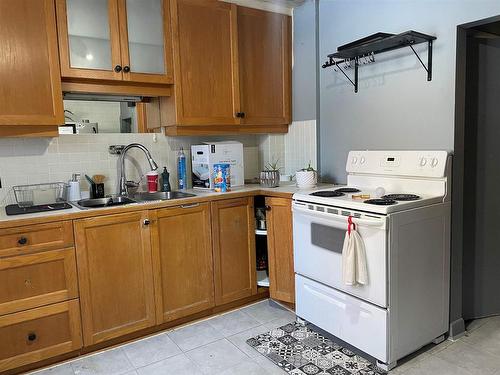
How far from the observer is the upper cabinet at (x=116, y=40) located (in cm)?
238

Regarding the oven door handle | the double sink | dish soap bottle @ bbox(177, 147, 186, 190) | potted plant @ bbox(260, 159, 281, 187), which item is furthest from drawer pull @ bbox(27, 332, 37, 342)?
potted plant @ bbox(260, 159, 281, 187)

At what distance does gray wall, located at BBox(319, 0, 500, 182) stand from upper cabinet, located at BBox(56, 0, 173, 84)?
120 cm

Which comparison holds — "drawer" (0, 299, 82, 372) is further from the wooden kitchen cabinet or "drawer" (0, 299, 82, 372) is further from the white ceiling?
the white ceiling

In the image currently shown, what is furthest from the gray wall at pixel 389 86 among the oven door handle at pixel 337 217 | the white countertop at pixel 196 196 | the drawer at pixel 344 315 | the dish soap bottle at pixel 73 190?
the dish soap bottle at pixel 73 190

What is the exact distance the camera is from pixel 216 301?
279cm

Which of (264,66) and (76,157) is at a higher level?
(264,66)

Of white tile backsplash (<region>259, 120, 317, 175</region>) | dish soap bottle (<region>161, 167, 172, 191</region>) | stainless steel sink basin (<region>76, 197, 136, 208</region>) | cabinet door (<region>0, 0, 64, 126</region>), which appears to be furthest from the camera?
white tile backsplash (<region>259, 120, 317, 175</region>)

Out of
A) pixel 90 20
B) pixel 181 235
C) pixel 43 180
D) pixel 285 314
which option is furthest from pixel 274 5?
pixel 285 314

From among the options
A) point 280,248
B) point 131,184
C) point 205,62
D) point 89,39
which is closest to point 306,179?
point 280,248

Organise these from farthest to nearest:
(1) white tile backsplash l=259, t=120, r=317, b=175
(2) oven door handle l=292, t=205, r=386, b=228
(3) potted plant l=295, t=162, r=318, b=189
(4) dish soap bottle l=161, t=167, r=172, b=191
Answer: (1) white tile backsplash l=259, t=120, r=317, b=175, (4) dish soap bottle l=161, t=167, r=172, b=191, (3) potted plant l=295, t=162, r=318, b=189, (2) oven door handle l=292, t=205, r=386, b=228

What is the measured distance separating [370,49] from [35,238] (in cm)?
227

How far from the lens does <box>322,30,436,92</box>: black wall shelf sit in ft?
7.39

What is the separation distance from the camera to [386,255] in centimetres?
196

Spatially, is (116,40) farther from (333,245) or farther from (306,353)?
(306,353)
